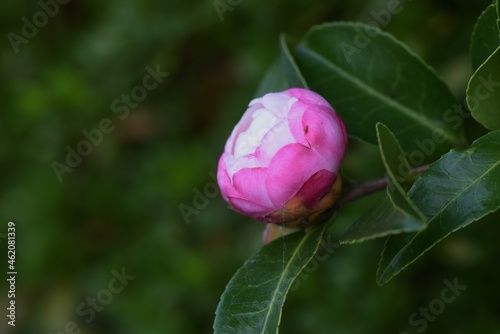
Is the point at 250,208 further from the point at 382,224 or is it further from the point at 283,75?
the point at 283,75

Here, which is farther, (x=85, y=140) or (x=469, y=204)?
(x=85, y=140)

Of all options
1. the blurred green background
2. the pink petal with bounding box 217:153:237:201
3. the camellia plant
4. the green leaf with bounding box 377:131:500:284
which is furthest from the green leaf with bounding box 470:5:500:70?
the blurred green background

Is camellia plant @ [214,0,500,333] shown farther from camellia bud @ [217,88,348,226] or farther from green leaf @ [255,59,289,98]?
green leaf @ [255,59,289,98]

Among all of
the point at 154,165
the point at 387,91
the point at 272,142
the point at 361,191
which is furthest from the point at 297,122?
the point at 154,165

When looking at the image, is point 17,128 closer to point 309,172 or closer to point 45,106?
point 45,106

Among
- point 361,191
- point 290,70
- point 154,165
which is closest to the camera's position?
point 361,191

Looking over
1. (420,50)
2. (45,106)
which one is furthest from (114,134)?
(420,50)

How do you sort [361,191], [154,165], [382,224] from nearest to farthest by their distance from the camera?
[382,224] < [361,191] < [154,165]
